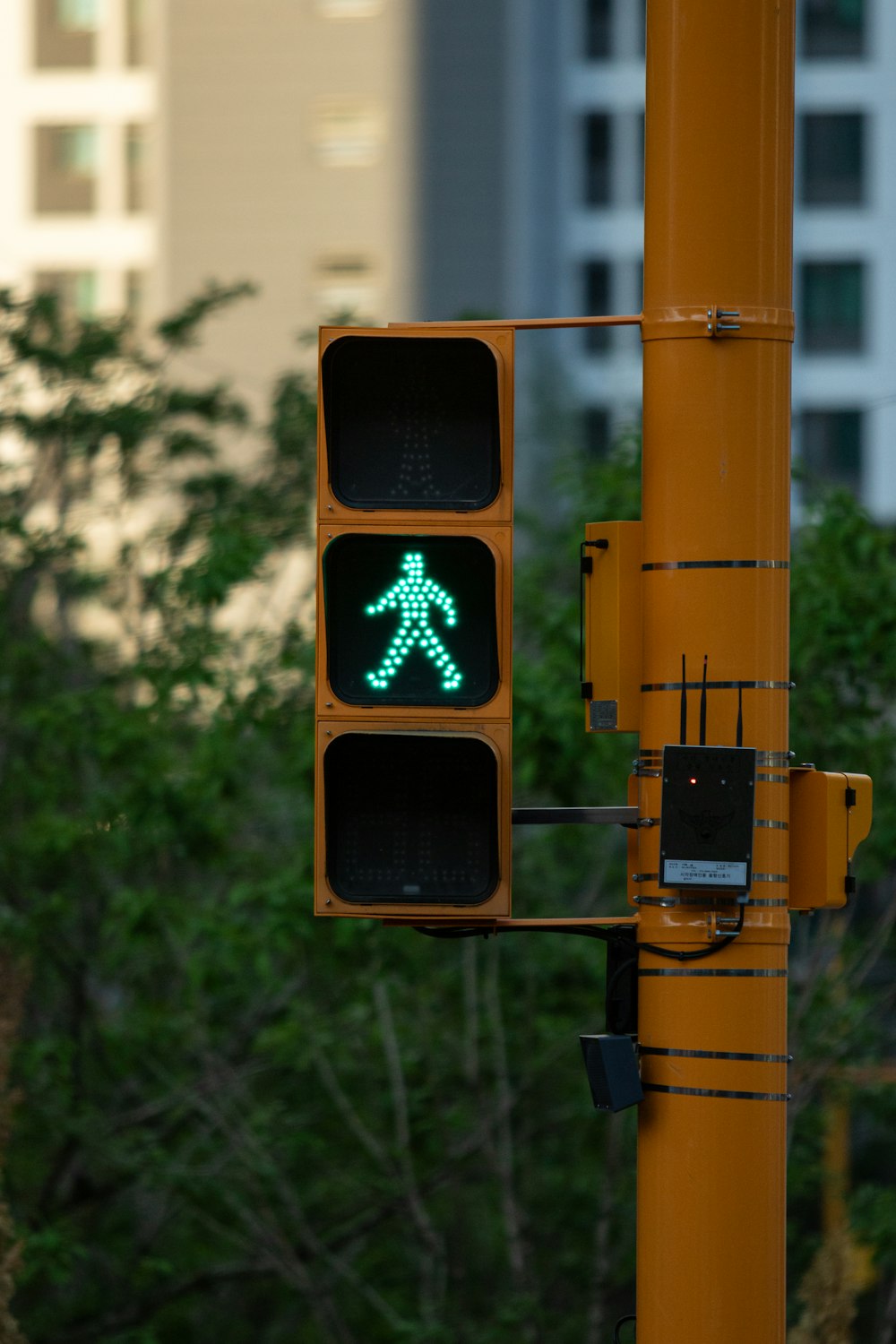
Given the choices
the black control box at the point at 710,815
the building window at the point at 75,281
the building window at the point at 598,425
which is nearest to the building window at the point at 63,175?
the building window at the point at 75,281

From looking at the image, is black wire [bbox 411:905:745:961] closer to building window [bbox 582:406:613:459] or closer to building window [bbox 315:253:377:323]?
building window [bbox 315:253:377:323]

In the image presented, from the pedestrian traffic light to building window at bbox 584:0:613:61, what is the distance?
139 feet

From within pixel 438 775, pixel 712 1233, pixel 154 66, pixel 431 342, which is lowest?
pixel 712 1233

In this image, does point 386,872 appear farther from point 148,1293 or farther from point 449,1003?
point 148,1293

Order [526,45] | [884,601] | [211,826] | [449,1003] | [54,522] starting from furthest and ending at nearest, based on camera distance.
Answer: [526,45], [54,522], [449,1003], [211,826], [884,601]

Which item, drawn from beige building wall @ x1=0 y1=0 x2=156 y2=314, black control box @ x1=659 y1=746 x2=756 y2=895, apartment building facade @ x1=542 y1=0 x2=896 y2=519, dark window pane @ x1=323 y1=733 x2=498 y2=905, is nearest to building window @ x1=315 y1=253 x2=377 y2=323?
beige building wall @ x1=0 y1=0 x2=156 y2=314

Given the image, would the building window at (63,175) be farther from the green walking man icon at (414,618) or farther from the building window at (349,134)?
the green walking man icon at (414,618)

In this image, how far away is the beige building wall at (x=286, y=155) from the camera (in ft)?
124

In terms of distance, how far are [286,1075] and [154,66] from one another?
31.0 metres

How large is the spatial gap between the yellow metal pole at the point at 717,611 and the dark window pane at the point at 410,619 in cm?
42

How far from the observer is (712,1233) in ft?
13.8

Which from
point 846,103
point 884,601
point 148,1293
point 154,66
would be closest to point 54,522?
point 148,1293

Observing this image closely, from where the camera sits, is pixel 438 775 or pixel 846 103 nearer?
pixel 438 775

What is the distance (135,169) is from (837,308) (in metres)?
15.7
